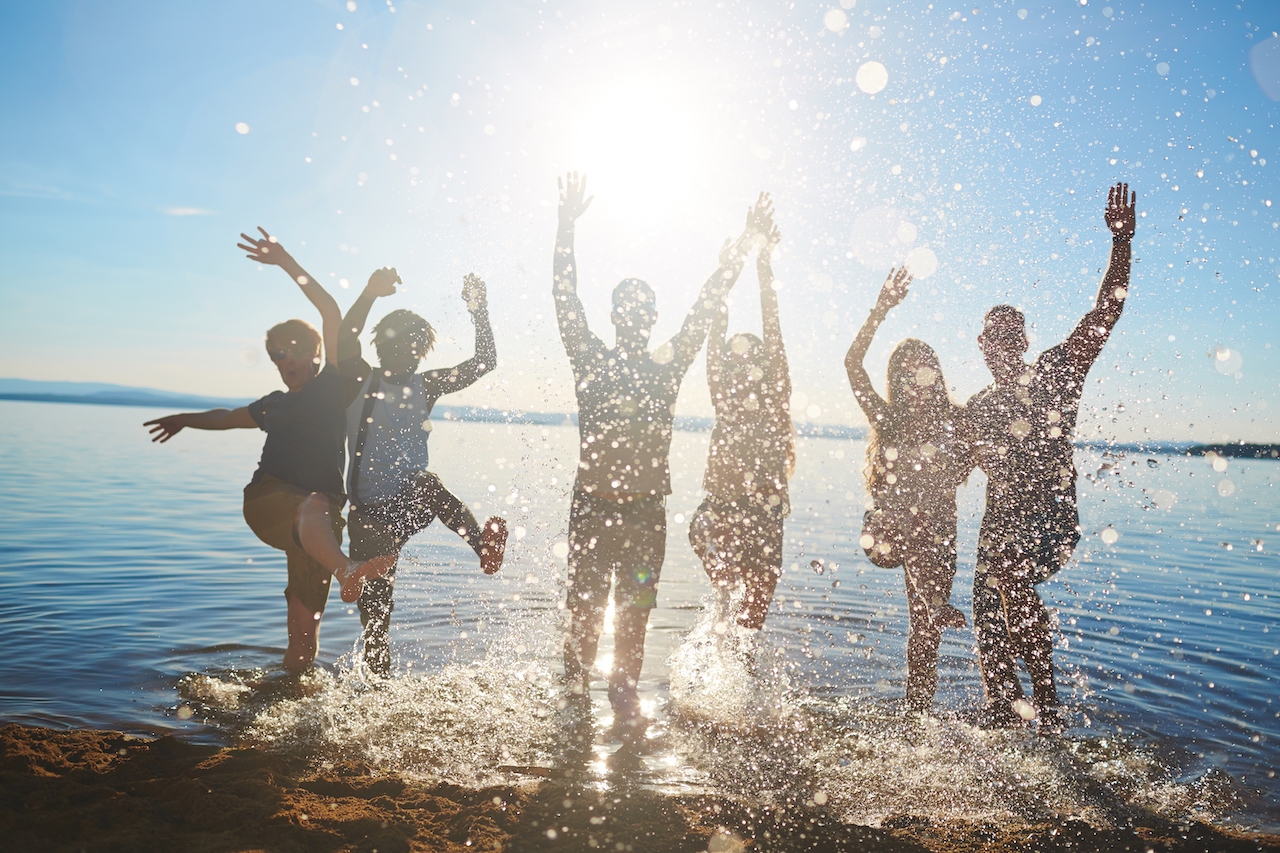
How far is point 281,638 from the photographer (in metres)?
7.10

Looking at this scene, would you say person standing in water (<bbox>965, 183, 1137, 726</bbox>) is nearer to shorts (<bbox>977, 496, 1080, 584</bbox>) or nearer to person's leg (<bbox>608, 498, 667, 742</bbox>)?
shorts (<bbox>977, 496, 1080, 584</bbox>)

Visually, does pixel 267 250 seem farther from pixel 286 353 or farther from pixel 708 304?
pixel 708 304

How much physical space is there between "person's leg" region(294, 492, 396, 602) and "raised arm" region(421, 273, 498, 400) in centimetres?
118

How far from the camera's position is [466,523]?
560 centimetres

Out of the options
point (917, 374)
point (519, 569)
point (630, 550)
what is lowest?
point (519, 569)

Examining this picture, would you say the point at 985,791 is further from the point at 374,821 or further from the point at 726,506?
the point at 374,821

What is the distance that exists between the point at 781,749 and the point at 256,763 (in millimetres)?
3210

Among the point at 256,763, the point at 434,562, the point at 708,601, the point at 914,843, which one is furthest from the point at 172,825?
the point at 434,562

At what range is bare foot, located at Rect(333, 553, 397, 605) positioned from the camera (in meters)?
4.81

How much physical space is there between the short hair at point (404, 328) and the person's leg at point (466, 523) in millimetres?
1064

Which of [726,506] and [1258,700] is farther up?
[726,506]

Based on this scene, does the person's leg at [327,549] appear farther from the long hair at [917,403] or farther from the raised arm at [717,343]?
the long hair at [917,403]

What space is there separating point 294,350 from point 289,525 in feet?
4.28

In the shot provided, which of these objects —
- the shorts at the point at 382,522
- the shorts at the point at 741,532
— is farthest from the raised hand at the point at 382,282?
the shorts at the point at 741,532
